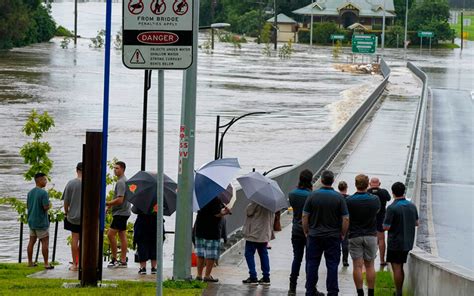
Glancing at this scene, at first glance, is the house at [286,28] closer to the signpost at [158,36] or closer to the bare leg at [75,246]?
the bare leg at [75,246]

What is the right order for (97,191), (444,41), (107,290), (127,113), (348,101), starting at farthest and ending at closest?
(444,41)
(348,101)
(127,113)
(97,191)
(107,290)

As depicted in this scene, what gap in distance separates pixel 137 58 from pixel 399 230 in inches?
210

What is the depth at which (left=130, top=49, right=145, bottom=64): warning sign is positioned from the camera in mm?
9789

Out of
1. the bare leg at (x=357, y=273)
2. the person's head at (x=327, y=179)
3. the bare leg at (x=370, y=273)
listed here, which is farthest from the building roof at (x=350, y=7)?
the person's head at (x=327, y=179)

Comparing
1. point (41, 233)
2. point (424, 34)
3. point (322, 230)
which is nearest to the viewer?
point (322, 230)

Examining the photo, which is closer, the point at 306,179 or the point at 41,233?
the point at 306,179

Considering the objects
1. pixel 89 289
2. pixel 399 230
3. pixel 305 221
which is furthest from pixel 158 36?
pixel 399 230

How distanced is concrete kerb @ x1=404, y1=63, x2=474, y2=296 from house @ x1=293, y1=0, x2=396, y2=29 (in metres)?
148

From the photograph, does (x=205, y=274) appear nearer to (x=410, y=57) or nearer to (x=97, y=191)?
(x=97, y=191)

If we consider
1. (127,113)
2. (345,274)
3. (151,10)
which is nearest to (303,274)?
(345,274)

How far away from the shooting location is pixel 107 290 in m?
13.1

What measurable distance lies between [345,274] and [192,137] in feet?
11.0

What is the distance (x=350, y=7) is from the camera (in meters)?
163

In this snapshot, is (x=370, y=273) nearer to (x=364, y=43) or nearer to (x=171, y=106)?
(x=171, y=106)
